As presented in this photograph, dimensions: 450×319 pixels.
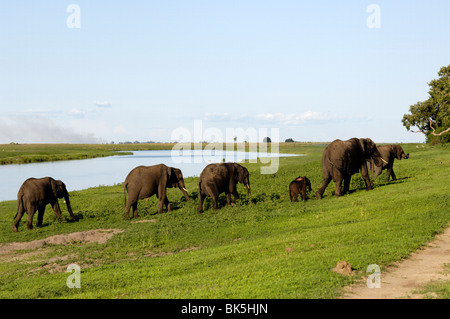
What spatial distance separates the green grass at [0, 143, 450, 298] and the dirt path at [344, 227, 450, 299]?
0.96ft

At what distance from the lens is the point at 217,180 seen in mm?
22422

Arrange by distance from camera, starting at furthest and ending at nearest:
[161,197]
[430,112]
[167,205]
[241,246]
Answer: [430,112] < [167,205] < [161,197] < [241,246]

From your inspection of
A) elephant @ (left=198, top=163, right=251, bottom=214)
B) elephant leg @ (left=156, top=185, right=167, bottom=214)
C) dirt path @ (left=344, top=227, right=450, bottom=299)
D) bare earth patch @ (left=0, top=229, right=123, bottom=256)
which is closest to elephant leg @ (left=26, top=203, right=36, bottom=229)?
bare earth patch @ (left=0, top=229, right=123, bottom=256)

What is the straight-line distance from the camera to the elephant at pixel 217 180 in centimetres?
2230

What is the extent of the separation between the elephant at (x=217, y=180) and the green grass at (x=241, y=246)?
2.81ft

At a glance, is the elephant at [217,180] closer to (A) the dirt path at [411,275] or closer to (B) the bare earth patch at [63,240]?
(B) the bare earth patch at [63,240]

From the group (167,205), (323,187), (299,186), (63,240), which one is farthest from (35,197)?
(323,187)

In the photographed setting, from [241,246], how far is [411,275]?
227 inches

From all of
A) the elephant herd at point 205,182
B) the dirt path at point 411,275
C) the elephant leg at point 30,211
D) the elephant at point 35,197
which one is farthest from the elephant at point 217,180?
the dirt path at point 411,275

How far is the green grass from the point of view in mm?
10094

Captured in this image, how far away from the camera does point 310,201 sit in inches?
869

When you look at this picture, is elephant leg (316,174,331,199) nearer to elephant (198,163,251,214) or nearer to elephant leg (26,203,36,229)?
elephant (198,163,251,214)

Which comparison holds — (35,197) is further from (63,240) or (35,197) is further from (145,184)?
(145,184)

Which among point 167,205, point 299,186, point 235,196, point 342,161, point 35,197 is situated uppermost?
point 342,161
